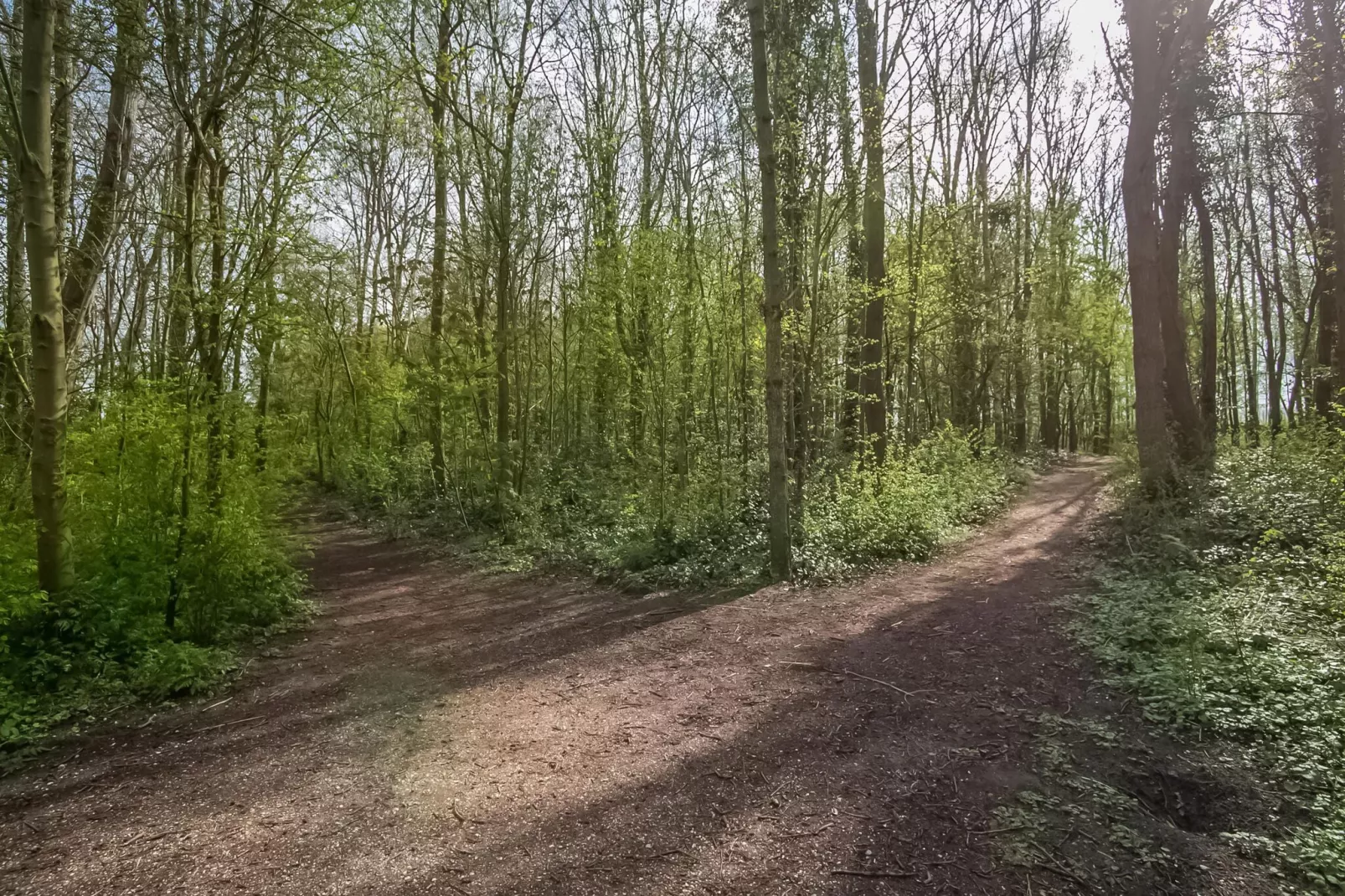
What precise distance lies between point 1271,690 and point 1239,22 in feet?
40.4

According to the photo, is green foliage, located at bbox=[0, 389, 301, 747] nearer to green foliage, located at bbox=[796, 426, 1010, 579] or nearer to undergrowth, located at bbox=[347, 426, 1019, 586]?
undergrowth, located at bbox=[347, 426, 1019, 586]

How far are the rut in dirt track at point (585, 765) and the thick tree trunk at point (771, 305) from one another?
53.4 inches

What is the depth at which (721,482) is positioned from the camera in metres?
9.93

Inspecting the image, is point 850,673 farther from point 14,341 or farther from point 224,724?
point 14,341

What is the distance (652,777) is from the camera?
363cm

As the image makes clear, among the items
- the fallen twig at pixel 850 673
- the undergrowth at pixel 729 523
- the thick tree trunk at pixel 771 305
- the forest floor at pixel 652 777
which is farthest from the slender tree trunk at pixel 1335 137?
→ the fallen twig at pixel 850 673

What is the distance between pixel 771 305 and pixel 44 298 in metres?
6.62

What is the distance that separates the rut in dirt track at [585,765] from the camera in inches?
113

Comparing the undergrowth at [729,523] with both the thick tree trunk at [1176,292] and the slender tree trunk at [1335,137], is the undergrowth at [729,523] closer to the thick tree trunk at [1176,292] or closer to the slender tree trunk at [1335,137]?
the thick tree trunk at [1176,292]

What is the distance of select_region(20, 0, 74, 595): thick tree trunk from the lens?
486 centimetres

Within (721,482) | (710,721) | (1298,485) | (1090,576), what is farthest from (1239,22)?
(710,721)

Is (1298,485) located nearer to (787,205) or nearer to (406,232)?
(787,205)

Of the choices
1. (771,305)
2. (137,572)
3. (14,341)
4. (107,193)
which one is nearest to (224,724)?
(137,572)

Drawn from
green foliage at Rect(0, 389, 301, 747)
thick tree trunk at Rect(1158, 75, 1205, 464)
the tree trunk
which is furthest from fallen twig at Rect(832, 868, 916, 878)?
thick tree trunk at Rect(1158, 75, 1205, 464)
